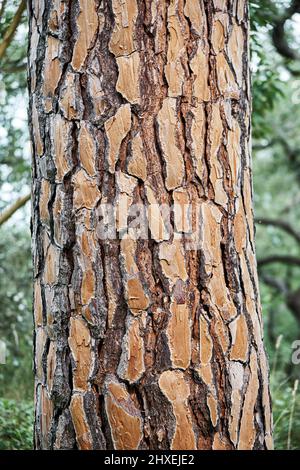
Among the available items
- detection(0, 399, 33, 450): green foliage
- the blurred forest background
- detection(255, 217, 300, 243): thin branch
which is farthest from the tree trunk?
detection(255, 217, 300, 243): thin branch

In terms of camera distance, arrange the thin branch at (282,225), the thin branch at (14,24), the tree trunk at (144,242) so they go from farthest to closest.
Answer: the thin branch at (282,225) < the thin branch at (14,24) < the tree trunk at (144,242)

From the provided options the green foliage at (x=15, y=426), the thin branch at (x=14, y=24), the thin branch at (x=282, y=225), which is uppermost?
the thin branch at (x=282, y=225)

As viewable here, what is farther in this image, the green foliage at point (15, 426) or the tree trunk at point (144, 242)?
the green foliage at point (15, 426)

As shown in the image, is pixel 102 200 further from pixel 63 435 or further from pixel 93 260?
pixel 63 435

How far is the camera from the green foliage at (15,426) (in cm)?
261

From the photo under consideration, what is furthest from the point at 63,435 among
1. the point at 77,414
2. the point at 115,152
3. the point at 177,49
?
the point at 177,49

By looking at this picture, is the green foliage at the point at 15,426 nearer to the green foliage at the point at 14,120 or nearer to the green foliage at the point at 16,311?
the green foliage at the point at 16,311

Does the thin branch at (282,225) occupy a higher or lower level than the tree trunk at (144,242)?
higher

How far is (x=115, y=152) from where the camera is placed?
1516mm

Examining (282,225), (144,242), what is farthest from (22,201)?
(282,225)

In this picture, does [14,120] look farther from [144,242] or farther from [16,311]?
[144,242]

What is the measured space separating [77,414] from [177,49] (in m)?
0.89

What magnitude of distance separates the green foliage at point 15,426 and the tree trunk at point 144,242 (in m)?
1.07

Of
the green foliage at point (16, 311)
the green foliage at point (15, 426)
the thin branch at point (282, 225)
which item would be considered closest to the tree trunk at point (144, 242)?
the green foliage at point (15, 426)
